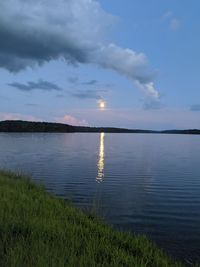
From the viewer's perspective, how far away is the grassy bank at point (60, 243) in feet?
29.9

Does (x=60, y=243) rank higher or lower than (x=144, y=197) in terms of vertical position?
higher

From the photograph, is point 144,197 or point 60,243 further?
point 144,197

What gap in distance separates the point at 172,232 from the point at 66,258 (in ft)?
32.6

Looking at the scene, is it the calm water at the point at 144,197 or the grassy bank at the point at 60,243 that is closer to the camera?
the grassy bank at the point at 60,243

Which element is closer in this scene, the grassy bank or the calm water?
the grassy bank

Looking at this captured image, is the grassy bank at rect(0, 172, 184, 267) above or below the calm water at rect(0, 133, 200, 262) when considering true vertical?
above

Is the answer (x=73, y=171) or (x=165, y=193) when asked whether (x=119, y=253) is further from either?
(x=73, y=171)

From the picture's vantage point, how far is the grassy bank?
29.9ft

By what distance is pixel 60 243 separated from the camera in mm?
10680

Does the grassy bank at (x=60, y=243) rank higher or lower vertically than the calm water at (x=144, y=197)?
higher

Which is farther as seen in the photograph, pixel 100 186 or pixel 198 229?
pixel 100 186

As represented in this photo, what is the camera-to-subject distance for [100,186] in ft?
104

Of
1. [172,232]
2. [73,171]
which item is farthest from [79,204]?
[73,171]

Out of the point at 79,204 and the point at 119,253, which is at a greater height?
the point at 119,253
